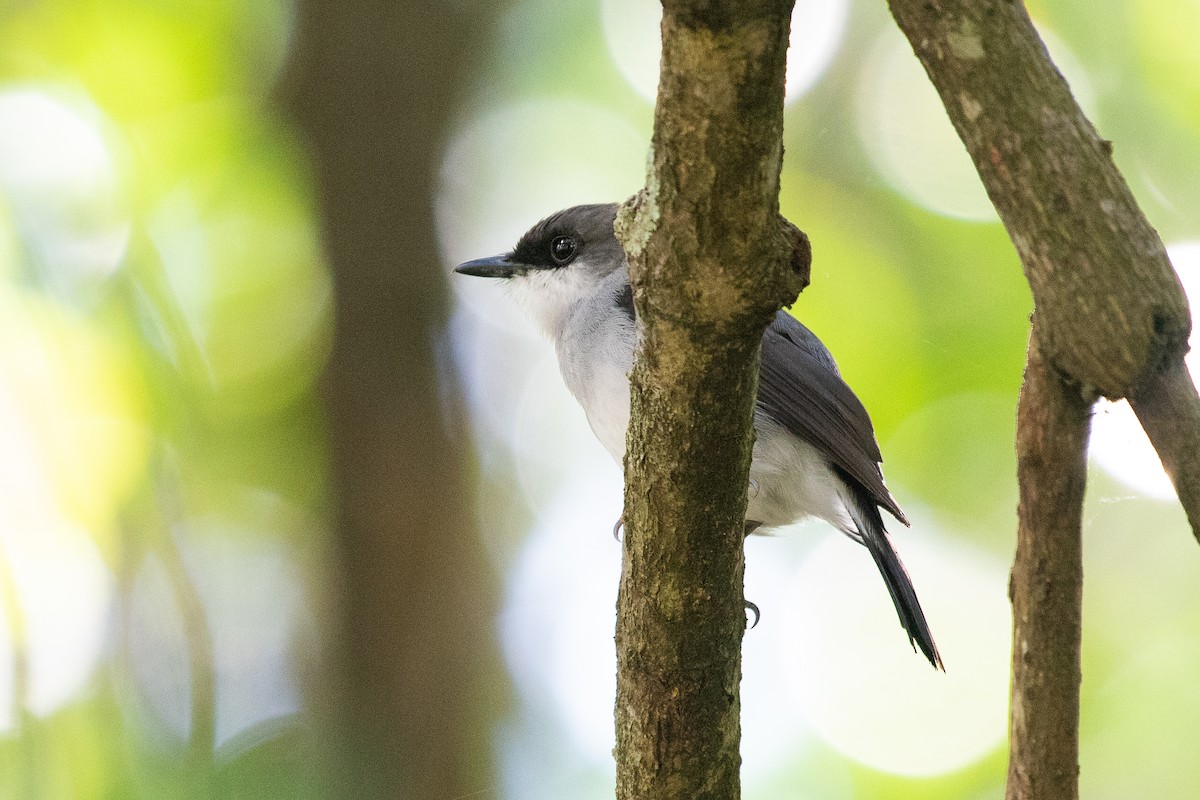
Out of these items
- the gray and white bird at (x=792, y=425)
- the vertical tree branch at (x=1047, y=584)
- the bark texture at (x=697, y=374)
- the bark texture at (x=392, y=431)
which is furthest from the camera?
the bark texture at (x=392, y=431)

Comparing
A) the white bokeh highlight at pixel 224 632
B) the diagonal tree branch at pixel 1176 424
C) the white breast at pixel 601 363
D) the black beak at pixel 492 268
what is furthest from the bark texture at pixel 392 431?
the diagonal tree branch at pixel 1176 424

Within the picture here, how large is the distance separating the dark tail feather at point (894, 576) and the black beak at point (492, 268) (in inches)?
64.8

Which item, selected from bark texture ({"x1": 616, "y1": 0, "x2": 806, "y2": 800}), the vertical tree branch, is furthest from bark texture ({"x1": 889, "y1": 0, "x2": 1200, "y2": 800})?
bark texture ({"x1": 616, "y1": 0, "x2": 806, "y2": 800})

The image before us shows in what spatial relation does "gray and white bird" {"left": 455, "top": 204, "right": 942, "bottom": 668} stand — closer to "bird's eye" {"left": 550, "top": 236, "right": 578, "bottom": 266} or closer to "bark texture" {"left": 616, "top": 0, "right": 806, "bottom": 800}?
"bird's eye" {"left": 550, "top": 236, "right": 578, "bottom": 266}

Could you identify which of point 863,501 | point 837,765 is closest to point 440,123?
point 863,501

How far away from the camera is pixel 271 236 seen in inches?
216

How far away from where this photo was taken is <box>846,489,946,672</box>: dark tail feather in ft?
11.6

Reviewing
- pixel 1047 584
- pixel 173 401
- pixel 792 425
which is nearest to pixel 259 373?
pixel 173 401

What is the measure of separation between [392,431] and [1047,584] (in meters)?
2.90

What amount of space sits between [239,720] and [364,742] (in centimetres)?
76

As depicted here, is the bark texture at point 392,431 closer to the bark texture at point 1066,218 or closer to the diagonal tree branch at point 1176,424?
the bark texture at point 1066,218

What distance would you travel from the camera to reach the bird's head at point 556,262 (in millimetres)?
4410

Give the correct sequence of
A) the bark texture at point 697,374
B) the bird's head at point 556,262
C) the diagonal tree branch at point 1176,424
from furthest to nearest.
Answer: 1. the bird's head at point 556,262
2. the bark texture at point 697,374
3. the diagonal tree branch at point 1176,424

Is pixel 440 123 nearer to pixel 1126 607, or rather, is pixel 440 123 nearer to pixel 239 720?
pixel 239 720
